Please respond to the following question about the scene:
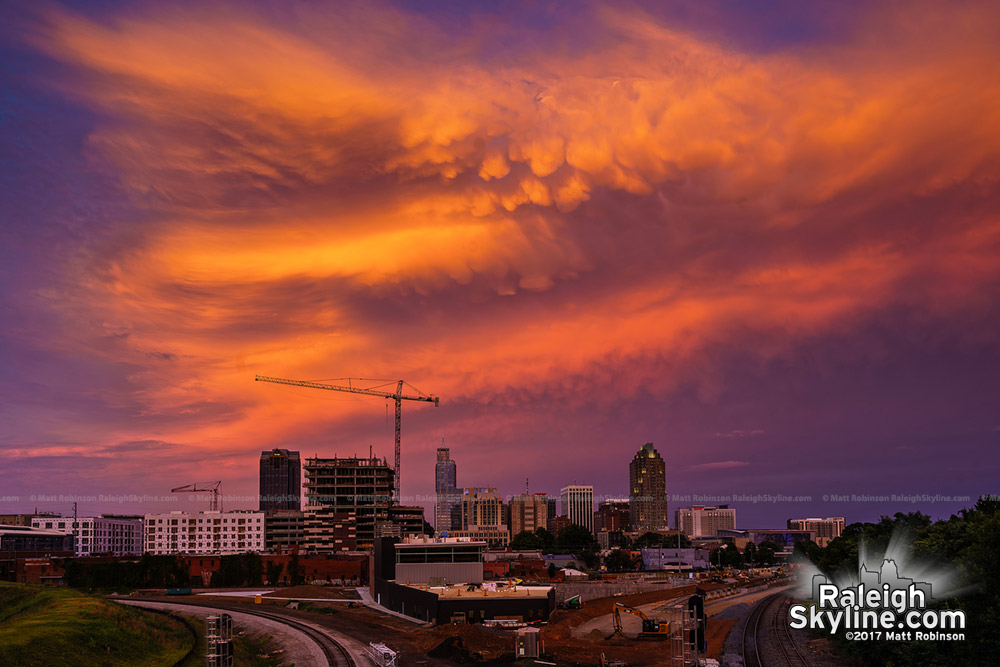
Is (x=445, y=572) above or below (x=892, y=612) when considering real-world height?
below

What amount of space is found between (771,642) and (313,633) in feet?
175

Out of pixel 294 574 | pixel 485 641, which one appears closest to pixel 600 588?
pixel 294 574

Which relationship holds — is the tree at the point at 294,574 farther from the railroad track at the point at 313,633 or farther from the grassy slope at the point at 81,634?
the grassy slope at the point at 81,634

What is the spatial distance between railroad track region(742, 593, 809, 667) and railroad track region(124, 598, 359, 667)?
126 feet

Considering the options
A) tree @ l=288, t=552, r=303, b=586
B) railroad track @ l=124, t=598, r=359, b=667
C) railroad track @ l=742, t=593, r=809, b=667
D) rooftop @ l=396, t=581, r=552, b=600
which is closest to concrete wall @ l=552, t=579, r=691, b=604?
railroad track @ l=742, t=593, r=809, b=667

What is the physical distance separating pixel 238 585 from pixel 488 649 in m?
115

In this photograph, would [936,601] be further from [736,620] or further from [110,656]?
[110,656]

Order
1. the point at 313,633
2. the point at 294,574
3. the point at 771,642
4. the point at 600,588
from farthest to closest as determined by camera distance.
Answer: the point at 294,574 < the point at 600,588 < the point at 313,633 < the point at 771,642

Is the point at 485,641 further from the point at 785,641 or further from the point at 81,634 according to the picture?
the point at 81,634

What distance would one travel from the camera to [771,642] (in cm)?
8812

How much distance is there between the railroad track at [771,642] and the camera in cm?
7556

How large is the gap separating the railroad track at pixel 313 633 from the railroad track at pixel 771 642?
1512 inches

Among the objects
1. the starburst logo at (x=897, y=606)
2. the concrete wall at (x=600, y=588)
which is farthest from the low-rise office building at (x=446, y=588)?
the starburst logo at (x=897, y=606)

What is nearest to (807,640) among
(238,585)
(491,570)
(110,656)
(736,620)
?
(736,620)
